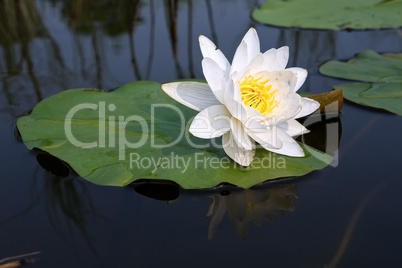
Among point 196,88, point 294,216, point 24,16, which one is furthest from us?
point 24,16

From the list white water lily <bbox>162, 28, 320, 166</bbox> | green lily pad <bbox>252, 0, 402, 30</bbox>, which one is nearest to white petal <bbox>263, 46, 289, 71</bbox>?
white water lily <bbox>162, 28, 320, 166</bbox>

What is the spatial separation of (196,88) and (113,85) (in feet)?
3.81

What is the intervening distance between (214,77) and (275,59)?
0.30 m

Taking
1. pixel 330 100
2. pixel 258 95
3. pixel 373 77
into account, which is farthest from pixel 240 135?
pixel 373 77

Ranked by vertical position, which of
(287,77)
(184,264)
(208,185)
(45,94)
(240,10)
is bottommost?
(184,264)

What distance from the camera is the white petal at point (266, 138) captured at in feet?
5.87

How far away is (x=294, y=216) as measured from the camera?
1.72m

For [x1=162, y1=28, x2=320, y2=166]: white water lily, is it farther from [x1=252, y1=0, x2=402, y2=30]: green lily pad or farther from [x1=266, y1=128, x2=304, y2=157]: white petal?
[x1=252, y1=0, x2=402, y2=30]: green lily pad

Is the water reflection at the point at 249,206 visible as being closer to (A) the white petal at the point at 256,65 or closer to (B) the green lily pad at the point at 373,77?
(A) the white petal at the point at 256,65

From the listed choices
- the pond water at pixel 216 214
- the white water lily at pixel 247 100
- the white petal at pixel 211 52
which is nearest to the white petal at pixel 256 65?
the white water lily at pixel 247 100

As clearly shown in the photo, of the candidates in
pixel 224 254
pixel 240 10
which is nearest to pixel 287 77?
pixel 224 254

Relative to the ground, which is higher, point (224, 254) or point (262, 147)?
point (262, 147)

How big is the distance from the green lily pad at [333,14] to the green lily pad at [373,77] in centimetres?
78

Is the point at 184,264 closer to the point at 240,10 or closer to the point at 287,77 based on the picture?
the point at 287,77
